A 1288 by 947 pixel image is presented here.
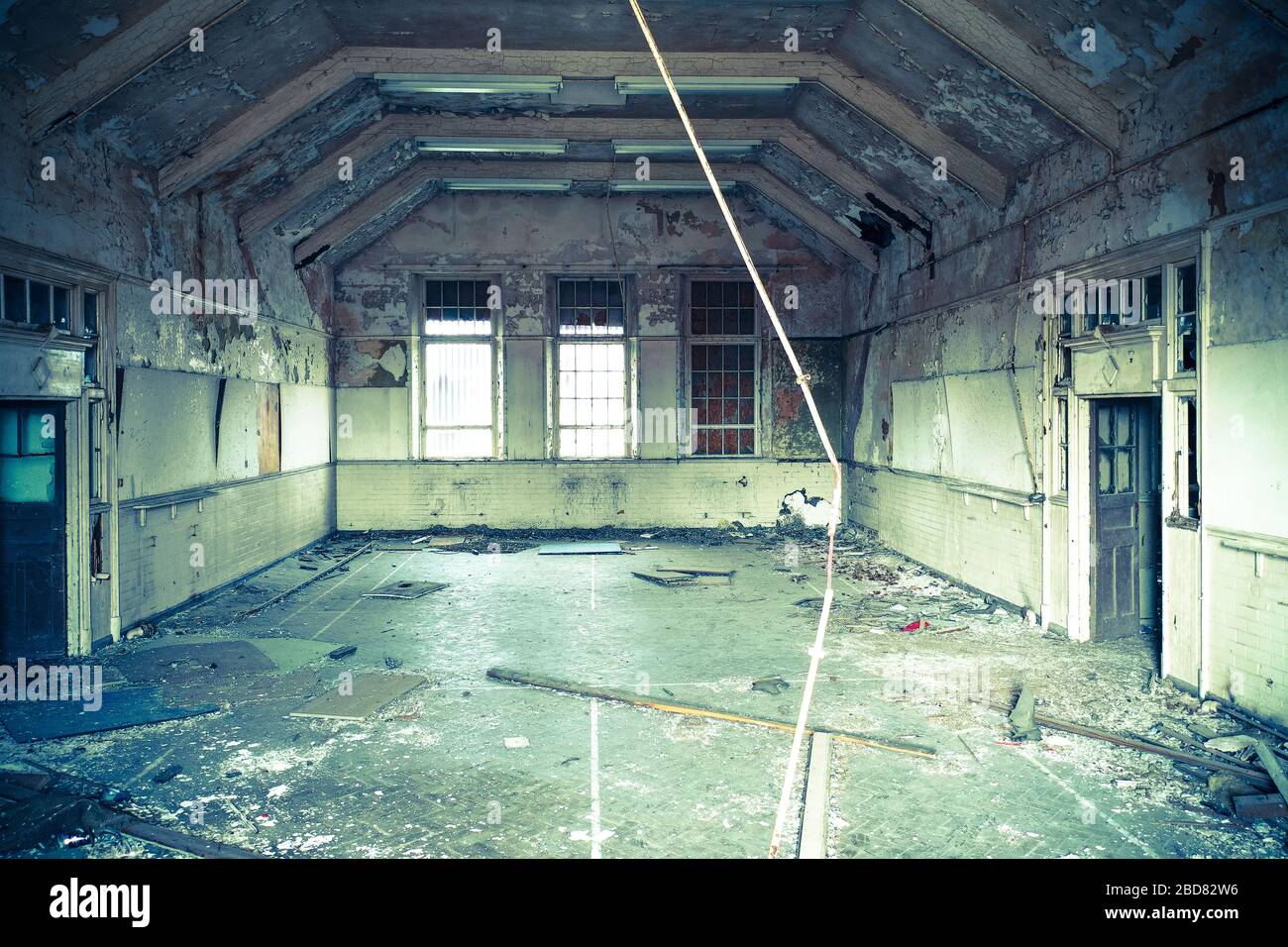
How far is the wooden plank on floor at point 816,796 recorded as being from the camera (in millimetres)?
3607

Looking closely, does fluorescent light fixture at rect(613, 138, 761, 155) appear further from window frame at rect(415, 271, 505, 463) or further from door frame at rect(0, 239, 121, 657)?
door frame at rect(0, 239, 121, 657)

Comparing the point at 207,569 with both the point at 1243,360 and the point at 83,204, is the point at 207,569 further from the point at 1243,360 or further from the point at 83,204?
the point at 1243,360

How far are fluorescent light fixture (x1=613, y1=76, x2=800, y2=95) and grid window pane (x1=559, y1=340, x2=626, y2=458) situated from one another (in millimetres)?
5191

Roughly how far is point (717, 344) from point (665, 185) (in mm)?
2609

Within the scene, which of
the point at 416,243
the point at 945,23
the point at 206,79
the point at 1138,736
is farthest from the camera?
the point at 416,243

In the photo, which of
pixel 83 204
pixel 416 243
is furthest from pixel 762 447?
pixel 83 204

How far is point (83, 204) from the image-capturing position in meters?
6.47

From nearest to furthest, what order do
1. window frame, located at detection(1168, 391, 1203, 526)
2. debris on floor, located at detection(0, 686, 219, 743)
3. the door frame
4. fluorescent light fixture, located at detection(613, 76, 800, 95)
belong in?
debris on floor, located at detection(0, 686, 219, 743) < window frame, located at detection(1168, 391, 1203, 526) < the door frame < fluorescent light fixture, located at detection(613, 76, 800, 95)

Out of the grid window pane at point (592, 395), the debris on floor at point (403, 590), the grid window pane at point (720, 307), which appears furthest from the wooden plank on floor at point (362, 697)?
the grid window pane at point (720, 307)

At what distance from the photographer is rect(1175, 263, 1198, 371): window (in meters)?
5.65

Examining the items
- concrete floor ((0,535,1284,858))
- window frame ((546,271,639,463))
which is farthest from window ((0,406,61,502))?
window frame ((546,271,639,463))

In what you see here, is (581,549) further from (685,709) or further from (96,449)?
(685,709)

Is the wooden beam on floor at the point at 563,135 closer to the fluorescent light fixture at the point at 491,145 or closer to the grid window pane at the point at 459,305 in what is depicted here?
the fluorescent light fixture at the point at 491,145
